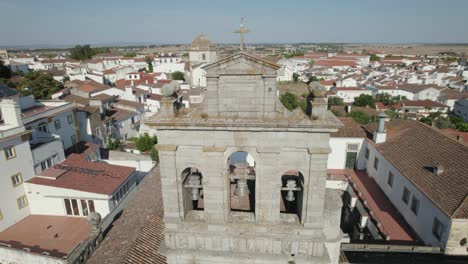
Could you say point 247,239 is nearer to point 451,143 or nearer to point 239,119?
point 239,119

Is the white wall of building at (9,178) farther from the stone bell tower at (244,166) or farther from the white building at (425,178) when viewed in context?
the white building at (425,178)

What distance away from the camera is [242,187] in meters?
8.61

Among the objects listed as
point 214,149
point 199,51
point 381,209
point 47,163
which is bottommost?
point 381,209

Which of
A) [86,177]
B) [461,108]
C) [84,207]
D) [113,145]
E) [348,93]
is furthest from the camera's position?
[348,93]

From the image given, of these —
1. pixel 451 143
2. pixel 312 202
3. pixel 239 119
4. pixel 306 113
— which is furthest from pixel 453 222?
pixel 239 119

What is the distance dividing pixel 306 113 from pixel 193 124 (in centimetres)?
308

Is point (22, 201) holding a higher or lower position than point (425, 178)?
lower

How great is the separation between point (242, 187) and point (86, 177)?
17.4m

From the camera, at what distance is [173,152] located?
783 centimetres

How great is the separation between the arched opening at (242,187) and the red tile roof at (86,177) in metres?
13.2

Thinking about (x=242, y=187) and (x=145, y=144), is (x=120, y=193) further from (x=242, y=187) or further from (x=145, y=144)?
(x=242, y=187)

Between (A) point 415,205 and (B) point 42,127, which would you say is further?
(B) point 42,127

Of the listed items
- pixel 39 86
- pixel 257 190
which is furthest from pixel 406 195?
pixel 39 86

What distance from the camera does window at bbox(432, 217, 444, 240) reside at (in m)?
15.6
